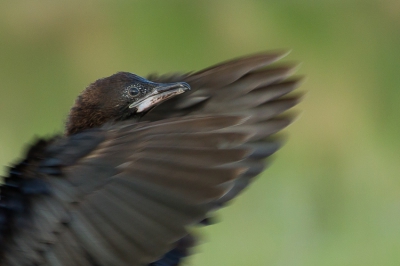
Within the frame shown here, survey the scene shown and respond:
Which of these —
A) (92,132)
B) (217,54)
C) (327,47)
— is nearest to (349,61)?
(327,47)

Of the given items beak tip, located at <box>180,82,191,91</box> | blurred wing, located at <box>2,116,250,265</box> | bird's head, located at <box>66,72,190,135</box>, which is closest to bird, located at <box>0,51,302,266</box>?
blurred wing, located at <box>2,116,250,265</box>

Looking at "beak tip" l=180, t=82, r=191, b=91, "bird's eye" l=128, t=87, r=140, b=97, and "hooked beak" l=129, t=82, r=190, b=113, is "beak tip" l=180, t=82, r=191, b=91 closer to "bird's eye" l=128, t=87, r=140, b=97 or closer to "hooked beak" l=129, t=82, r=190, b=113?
"hooked beak" l=129, t=82, r=190, b=113

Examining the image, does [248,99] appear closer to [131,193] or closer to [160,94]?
[160,94]

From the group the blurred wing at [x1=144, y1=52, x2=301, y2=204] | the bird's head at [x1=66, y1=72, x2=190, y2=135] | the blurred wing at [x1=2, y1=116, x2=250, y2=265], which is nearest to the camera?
the blurred wing at [x1=2, y1=116, x2=250, y2=265]

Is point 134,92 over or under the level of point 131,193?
over

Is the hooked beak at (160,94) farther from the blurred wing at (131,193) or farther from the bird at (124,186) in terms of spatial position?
the blurred wing at (131,193)

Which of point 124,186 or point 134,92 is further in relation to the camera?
point 134,92

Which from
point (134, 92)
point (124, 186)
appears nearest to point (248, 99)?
point (134, 92)

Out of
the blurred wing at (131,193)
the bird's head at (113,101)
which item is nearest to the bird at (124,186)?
the blurred wing at (131,193)
